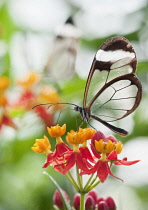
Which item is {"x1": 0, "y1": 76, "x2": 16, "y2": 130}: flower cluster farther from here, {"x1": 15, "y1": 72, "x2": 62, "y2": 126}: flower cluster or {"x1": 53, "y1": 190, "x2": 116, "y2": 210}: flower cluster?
{"x1": 53, "y1": 190, "x2": 116, "y2": 210}: flower cluster

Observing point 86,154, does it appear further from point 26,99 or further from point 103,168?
point 26,99

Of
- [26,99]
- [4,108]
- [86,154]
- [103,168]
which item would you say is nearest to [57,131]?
[86,154]

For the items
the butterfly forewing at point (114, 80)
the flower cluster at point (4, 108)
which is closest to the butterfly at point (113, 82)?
the butterfly forewing at point (114, 80)

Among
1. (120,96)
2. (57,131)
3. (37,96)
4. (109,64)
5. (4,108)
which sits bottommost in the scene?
(57,131)

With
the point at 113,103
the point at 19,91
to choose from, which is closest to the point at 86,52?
the point at 19,91

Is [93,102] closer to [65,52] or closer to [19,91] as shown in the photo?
[19,91]

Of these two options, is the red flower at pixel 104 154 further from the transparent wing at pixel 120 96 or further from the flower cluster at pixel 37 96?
the flower cluster at pixel 37 96

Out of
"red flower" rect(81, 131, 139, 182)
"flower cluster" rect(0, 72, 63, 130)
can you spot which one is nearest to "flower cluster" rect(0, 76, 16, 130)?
"flower cluster" rect(0, 72, 63, 130)
